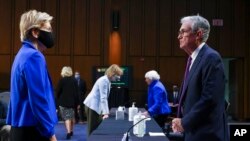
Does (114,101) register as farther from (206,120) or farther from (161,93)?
(206,120)

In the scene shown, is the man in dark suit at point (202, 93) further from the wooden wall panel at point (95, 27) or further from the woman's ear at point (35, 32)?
the wooden wall panel at point (95, 27)

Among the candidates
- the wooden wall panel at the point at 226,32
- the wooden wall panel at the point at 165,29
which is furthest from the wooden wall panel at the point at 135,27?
→ the wooden wall panel at the point at 226,32

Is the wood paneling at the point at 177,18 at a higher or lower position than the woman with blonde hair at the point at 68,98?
higher

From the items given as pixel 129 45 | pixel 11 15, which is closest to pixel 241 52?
pixel 129 45

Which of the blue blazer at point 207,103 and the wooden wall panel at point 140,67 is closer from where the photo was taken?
the blue blazer at point 207,103

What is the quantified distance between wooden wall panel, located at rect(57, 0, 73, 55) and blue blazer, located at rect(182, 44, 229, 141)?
11.1 meters

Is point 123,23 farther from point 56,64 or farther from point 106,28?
point 56,64

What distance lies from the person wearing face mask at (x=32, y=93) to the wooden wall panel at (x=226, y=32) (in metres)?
11.8

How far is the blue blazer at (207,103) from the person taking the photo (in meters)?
2.54

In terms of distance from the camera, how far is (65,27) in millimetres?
13539

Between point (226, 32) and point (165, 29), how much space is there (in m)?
1.91

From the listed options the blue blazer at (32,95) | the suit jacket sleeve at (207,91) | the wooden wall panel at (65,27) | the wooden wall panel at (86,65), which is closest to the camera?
the blue blazer at (32,95)

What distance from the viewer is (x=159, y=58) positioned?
45.1 feet

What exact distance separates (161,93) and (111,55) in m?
6.54
